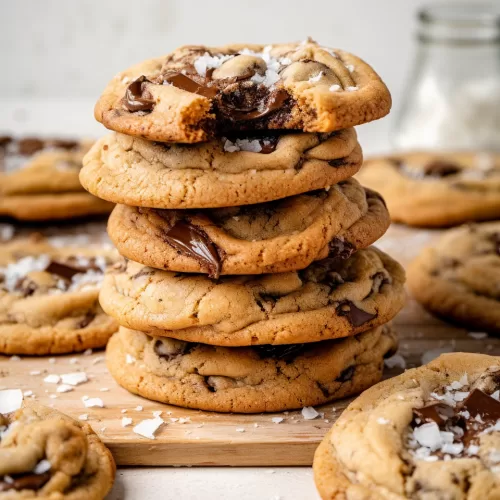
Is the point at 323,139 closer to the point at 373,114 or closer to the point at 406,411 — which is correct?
the point at 373,114

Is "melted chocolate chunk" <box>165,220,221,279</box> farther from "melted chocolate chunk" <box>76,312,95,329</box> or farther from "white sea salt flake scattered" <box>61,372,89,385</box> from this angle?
"melted chocolate chunk" <box>76,312,95,329</box>

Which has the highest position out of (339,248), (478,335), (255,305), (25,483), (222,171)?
(222,171)

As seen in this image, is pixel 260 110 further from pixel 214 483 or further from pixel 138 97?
pixel 214 483

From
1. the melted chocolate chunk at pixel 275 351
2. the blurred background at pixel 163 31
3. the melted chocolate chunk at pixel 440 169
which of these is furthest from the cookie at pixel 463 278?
the blurred background at pixel 163 31

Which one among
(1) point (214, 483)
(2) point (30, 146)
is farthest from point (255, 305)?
(2) point (30, 146)

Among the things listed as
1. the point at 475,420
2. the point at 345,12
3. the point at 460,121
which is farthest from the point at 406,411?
the point at 345,12

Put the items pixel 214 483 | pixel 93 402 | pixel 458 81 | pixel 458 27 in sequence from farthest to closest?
pixel 458 81
pixel 458 27
pixel 93 402
pixel 214 483

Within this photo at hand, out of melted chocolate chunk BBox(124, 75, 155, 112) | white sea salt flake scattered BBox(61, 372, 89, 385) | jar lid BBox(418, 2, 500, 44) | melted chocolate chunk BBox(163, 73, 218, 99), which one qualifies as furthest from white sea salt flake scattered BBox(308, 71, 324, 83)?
jar lid BBox(418, 2, 500, 44)
